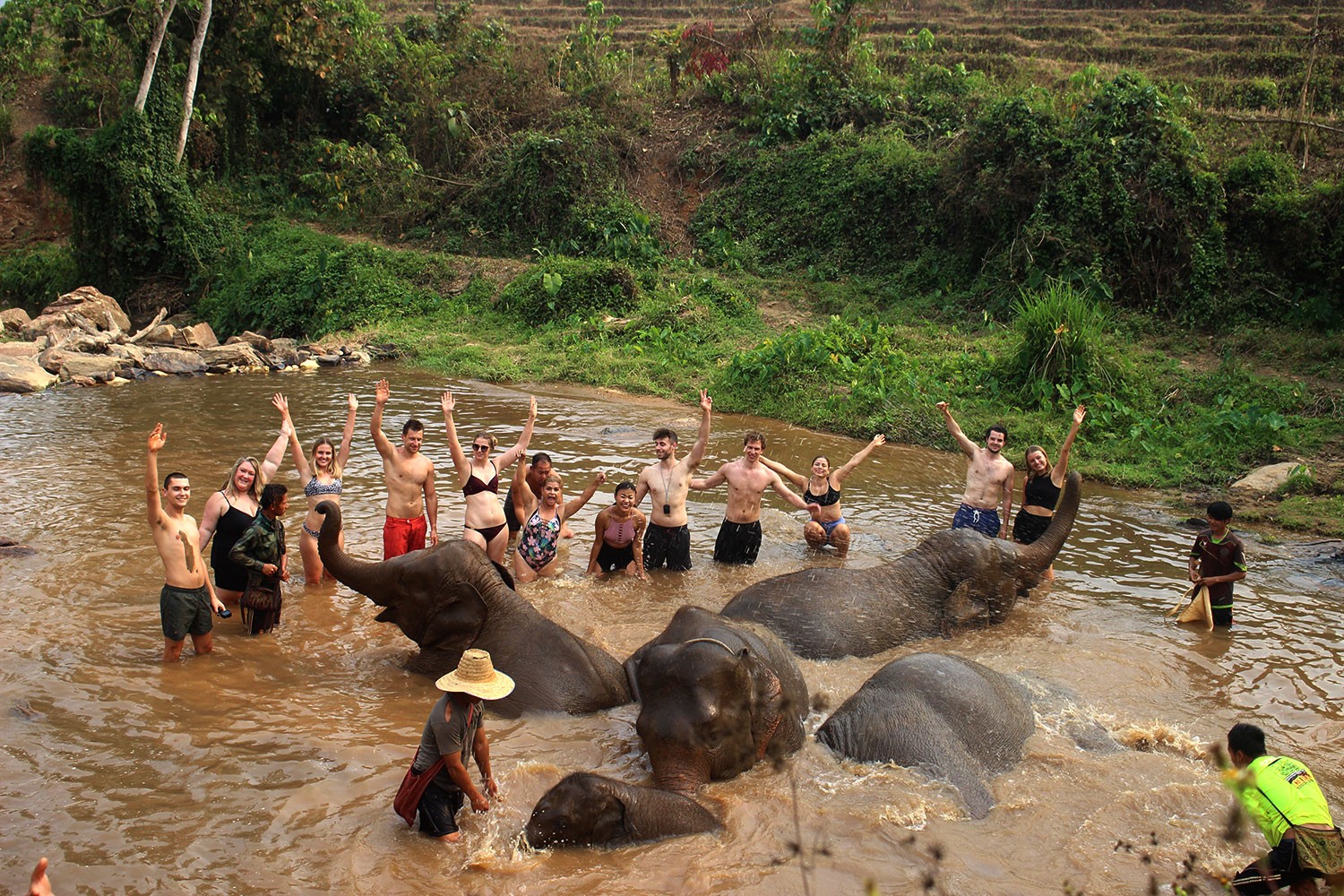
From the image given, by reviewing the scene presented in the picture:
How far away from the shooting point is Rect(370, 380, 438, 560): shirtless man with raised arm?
27.3 feet

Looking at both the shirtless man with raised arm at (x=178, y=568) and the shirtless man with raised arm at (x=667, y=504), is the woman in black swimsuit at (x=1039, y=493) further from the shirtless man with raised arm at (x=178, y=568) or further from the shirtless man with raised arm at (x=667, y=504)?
the shirtless man with raised arm at (x=178, y=568)

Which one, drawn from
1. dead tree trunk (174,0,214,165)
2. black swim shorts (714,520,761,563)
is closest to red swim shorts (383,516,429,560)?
black swim shorts (714,520,761,563)

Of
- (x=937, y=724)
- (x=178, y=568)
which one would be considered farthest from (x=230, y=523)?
(x=937, y=724)

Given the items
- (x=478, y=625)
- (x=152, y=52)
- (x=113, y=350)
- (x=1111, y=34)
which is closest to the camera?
(x=478, y=625)

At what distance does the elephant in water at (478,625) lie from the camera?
6.23m

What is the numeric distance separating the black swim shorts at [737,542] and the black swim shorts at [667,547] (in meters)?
0.38

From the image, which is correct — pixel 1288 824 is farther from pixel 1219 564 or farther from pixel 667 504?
pixel 667 504

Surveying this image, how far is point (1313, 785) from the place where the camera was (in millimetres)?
4293

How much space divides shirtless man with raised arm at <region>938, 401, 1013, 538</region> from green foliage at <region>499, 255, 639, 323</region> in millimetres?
11503

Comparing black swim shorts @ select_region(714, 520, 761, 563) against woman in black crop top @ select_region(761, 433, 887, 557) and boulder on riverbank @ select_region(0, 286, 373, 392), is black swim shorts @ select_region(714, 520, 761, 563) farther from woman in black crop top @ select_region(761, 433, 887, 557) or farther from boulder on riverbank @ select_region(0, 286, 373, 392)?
boulder on riverbank @ select_region(0, 286, 373, 392)

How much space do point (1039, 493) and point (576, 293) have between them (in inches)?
508

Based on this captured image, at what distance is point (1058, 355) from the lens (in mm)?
13766

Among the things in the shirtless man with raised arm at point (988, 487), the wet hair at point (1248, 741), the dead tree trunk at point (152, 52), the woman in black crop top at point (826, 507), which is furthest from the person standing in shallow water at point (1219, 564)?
the dead tree trunk at point (152, 52)

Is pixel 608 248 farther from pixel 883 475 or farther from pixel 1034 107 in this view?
pixel 883 475
